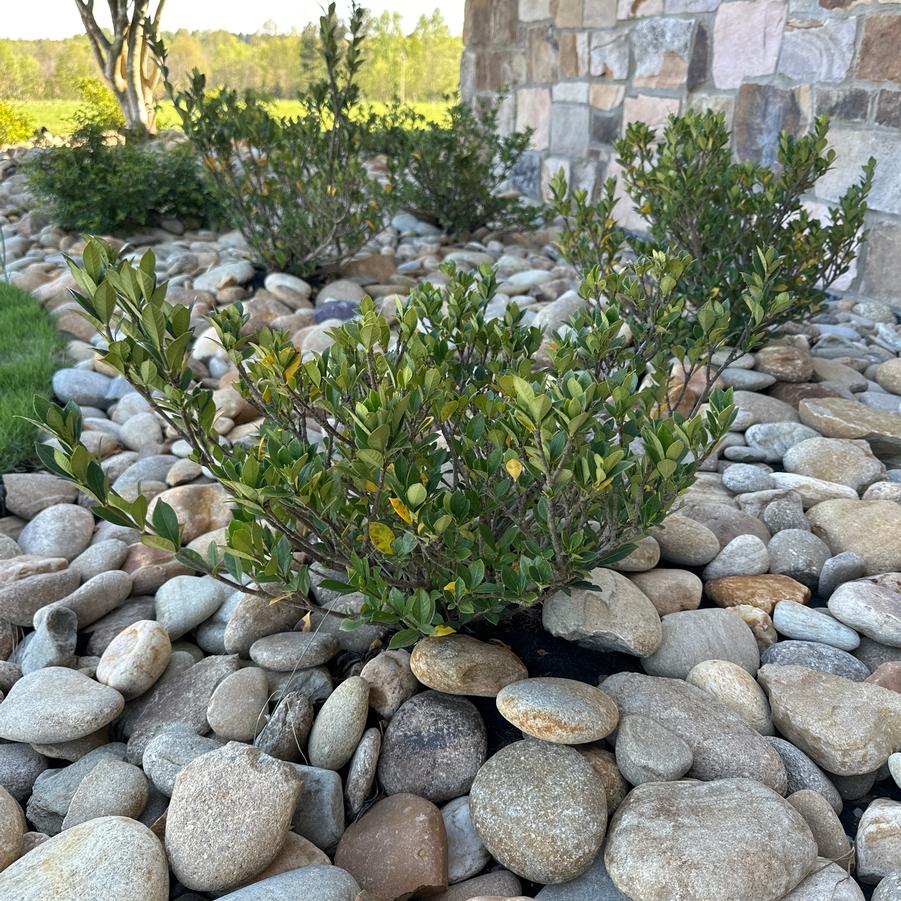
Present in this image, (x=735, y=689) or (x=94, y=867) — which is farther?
(x=735, y=689)

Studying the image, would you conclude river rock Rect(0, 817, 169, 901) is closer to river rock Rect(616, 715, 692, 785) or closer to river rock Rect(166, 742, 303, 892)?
river rock Rect(166, 742, 303, 892)

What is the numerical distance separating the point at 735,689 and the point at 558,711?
1.44 ft

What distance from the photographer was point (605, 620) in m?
1.72

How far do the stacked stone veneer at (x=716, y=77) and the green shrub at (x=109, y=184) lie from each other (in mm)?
2605

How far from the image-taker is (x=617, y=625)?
1719 millimetres

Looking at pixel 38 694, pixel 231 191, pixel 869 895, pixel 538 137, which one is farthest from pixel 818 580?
pixel 538 137

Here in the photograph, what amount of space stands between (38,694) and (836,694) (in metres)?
1.57

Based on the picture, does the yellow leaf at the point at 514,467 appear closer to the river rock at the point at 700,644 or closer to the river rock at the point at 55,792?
the river rock at the point at 700,644

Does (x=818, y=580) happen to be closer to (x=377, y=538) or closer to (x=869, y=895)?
(x=869, y=895)

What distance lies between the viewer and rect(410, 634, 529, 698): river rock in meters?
1.57

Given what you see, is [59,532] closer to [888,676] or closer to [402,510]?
[402,510]

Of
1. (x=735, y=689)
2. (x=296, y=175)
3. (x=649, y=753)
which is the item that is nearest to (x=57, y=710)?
(x=649, y=753)

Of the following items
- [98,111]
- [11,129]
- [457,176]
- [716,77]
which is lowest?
[457,176]

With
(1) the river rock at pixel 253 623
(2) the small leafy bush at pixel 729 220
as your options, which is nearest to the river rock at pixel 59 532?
(1) the river rock at pixel 253 623
